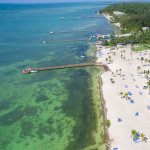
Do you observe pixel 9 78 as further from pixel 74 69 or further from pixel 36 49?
pixel 36 49

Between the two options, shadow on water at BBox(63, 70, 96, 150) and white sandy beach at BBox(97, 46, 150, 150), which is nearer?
white sandy beach at BBox(97, 46, 150, 150)

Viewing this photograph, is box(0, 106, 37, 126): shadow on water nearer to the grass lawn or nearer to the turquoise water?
the turquoise water

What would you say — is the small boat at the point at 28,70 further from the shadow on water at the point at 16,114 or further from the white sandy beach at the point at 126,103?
the shadow on water at the point at 16,114

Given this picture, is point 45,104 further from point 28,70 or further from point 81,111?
point 28,70

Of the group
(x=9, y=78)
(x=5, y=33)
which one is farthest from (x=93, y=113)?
(x=5, y=33)

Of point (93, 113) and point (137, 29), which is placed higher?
point (137, 29)

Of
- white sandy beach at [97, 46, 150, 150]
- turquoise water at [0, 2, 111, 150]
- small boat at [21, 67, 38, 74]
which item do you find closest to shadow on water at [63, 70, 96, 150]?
turquoise water at [0, 2, 111, 150]

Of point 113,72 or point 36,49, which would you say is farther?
point 36,49
